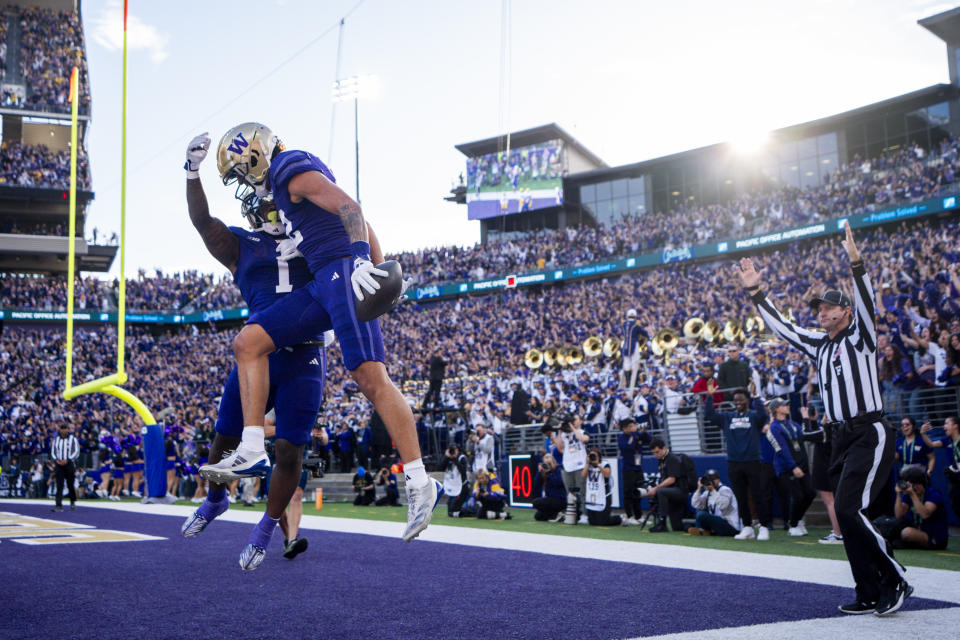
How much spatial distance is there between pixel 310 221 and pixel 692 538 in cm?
788

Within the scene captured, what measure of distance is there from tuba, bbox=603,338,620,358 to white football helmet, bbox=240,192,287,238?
75.0 feet

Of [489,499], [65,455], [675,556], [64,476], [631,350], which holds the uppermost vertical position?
[631,350]

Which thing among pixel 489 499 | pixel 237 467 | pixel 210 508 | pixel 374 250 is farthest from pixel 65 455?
pixel 374 250

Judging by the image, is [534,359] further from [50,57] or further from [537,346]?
[50,57]

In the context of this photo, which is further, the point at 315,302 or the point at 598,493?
the point at 598,493

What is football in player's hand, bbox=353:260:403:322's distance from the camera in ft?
10.3

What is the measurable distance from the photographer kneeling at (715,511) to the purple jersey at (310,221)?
8.08 meters

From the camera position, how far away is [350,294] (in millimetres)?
3523

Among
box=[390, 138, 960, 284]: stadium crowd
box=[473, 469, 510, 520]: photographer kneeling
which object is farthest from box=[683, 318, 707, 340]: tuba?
box=[473, 469, 510, 520]: photographer kneeling

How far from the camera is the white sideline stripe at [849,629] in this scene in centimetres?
395

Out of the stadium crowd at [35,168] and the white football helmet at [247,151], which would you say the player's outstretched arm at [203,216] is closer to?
the white football helmet at [247,151]

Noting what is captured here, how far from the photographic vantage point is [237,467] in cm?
366

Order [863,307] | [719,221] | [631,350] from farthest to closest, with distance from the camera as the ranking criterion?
[719,221] < [631,350] < [863,307]

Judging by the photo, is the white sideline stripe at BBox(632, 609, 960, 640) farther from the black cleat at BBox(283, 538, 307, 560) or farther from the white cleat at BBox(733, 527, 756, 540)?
the white cleat at BBox(733, 527, 756, 540)
